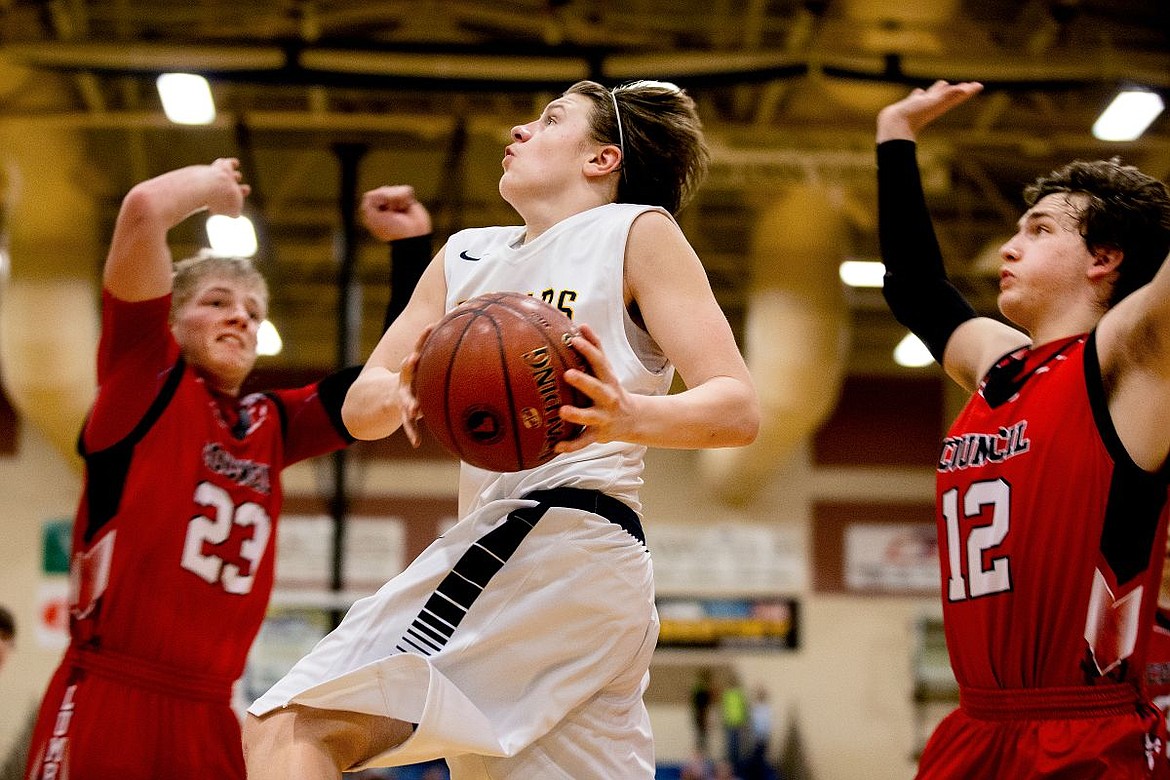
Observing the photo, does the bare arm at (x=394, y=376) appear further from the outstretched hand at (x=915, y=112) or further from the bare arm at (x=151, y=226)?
the outstretched hand at (x=915, y=112)

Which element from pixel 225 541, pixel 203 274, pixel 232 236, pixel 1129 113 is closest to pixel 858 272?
pixel 1129 113

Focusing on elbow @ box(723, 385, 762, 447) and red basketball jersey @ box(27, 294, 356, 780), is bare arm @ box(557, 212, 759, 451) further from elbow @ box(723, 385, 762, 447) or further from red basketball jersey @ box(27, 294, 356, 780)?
red basketball jersey @ box(27, 294, 356, 780)

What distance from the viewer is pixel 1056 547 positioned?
2854 millimetres

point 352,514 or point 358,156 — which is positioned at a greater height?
point 358,156

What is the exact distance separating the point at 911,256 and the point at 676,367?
1.25 metres

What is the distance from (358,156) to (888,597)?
11247mm

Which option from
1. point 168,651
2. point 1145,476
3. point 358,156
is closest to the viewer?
point 1145,476

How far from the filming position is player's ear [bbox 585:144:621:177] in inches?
113

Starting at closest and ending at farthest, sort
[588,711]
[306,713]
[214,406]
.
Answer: [306,713], [588,711], [214,406]

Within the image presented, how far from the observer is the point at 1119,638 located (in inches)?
110

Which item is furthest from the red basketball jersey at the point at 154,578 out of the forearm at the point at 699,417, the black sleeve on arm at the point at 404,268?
the forearm at the point at 699,417

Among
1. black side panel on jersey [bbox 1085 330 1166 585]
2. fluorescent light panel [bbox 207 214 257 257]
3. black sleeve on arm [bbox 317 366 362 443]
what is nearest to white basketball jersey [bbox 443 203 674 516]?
black side panel on jersey [bbox 1085 330 1166 585]

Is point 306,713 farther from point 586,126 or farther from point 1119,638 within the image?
point 1119,638

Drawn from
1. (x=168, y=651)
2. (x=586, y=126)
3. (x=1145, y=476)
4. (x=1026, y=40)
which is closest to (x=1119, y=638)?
(x=1145, y=476)
